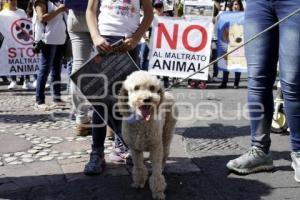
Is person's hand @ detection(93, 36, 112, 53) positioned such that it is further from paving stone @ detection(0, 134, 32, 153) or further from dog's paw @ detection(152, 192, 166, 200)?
paving stone @ detection(0, 134, 32, 153)

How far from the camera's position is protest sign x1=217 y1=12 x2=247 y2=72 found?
31.4 feet

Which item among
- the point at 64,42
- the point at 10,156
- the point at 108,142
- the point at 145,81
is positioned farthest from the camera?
the point at 64,42

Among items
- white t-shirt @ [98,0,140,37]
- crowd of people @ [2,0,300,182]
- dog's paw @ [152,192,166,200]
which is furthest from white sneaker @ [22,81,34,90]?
dog's paw @ [152,192,166,200]

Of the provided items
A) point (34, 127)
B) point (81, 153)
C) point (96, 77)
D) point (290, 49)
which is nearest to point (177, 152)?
point (81, 153)

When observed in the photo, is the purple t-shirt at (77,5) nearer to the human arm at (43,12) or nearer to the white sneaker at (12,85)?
the human arm at (43,12)

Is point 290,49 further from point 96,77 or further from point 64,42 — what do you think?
point 64,42

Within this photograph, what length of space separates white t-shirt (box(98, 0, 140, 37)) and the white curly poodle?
0.49 m

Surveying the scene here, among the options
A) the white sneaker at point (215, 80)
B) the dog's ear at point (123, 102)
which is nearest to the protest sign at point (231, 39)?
the white sneaker at point (215, 80)

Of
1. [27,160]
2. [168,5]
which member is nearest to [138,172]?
[27,160]

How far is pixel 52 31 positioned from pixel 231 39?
414 centimetres

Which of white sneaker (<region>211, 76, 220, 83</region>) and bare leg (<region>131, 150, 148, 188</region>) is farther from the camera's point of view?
white sneaker (<region>211, 76, 220, 83</region>)

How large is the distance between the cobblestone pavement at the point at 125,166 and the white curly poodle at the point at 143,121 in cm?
15

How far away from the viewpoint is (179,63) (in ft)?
26.9

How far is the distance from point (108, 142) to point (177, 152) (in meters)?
0.79
